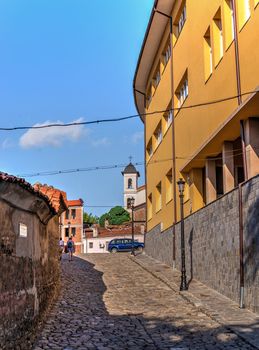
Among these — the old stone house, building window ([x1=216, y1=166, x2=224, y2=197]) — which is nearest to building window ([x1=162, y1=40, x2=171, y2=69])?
building window ([x1=216, y1=166, x2=224, y2=197])

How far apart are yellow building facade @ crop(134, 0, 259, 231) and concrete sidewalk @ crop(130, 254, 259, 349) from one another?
3.04 meters

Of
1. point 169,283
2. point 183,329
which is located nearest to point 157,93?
point 169,283

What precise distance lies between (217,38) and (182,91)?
18.9 ft

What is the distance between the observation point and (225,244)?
43.4ft

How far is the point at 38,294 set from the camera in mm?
9008

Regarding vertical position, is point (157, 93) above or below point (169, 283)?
above

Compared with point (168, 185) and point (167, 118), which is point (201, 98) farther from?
point (167, 118)

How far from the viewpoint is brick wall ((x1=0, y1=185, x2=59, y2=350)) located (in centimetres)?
630

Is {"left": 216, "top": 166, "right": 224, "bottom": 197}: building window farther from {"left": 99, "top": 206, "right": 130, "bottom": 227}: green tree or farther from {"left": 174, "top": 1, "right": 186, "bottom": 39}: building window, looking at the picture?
{"left": 99, "top": 206, "right": 130, "bottom": 227}: green tree

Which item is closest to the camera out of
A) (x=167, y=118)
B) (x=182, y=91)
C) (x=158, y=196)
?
(x=182, y=91)

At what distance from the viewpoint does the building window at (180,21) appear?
20873mm

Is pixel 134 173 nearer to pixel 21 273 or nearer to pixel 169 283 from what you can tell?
pixel 169 283

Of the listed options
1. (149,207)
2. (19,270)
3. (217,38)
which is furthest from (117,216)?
(19,270)

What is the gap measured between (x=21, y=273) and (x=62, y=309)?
4.60 m
